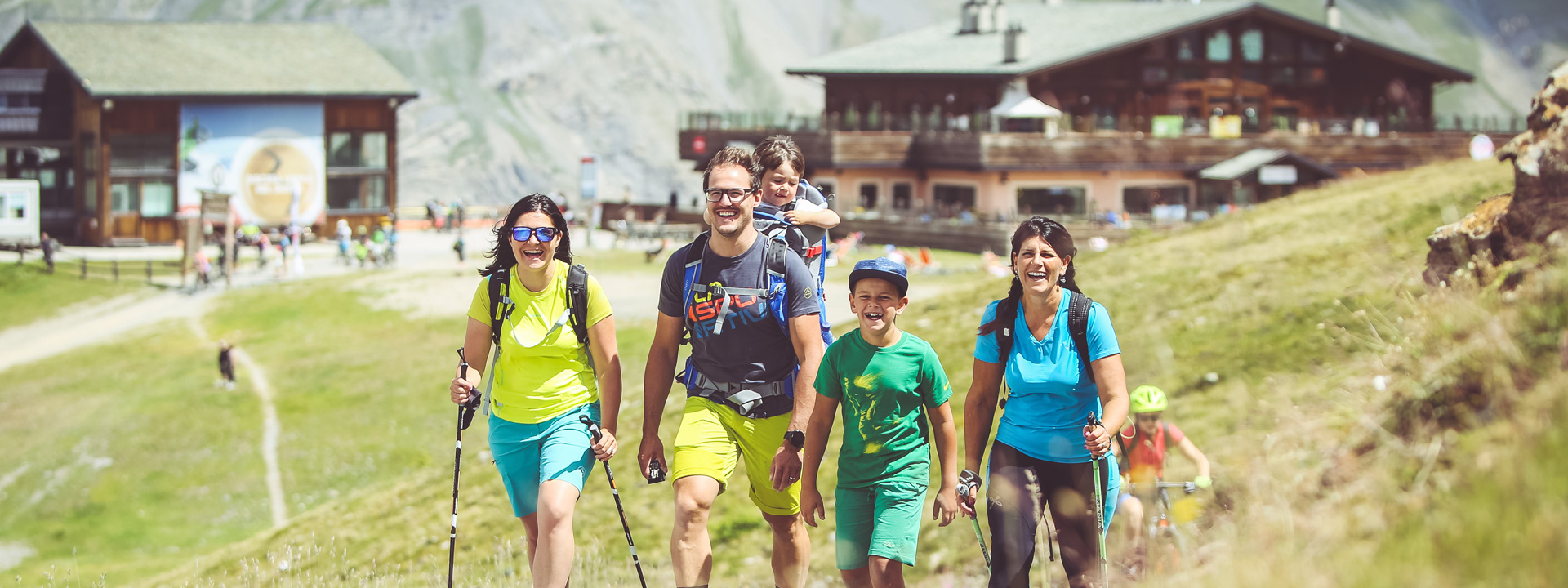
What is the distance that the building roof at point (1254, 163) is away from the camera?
49.6 metres

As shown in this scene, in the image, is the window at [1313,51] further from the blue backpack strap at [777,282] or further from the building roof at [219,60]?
the blue backpack strap at [777,282]

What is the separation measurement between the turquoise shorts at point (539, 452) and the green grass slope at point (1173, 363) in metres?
2.96

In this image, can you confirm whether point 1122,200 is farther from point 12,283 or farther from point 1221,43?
point 12,283

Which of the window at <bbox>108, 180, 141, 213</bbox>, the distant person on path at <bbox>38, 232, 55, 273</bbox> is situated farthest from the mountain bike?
the window at <bbox>108, 180, 141, 213</bbox>

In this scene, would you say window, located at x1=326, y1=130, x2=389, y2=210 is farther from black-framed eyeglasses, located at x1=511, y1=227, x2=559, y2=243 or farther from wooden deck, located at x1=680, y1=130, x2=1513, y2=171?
black-framed eyeglasses, located at x1=511, y1=227, x2=559, y2=243

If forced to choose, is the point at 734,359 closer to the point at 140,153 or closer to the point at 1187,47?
the point at 1187,47

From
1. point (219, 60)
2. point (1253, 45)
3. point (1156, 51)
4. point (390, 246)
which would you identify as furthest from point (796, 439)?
point (219, 60)

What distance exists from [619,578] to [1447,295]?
7.20 m

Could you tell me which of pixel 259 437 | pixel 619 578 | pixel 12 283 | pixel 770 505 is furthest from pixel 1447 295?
pixel 12 283

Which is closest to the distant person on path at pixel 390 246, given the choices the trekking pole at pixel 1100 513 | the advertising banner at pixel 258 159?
the advertising banner at pixel 258 159

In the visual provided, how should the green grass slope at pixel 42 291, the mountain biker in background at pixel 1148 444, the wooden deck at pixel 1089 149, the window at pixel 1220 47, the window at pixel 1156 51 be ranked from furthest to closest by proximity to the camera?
the window at pixel 1220 47
the window at pixel 1156 51
the wooden deck at pixel 1089 149
the green grass slope at pixel 42 291
the mountain biker in background at pixel 1148 444

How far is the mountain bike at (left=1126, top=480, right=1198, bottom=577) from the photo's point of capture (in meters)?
6.02

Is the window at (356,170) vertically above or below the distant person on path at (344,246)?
above

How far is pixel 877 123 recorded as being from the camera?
54.7 metres
